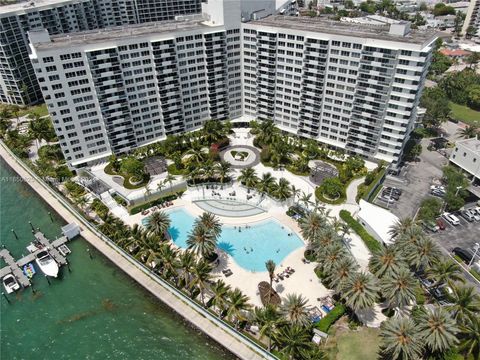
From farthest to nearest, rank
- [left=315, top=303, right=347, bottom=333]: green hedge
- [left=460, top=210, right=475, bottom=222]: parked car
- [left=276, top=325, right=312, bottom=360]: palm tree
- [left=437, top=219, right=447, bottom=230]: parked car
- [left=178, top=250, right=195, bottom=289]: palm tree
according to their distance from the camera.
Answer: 1. [left=460, top=210, right=475, bottom=222]: parked car
2. [left=437, top=219, right=447, bottom=230]: parked car
3. [left=178, top=250, right=195, bottom=289]: palm tree
4. [left=315, top=303, right=347, bottom=333]: green hedge
5. [left=276, top=325, right=312, bottom=360]: palm tree

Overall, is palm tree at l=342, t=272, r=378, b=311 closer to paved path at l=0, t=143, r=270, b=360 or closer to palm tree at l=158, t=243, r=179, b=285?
paved path at l=0, t=143, r=270, b=360

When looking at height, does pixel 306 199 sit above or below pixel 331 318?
above

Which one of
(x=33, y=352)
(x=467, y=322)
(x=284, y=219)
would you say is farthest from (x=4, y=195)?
(x=467, y=322)

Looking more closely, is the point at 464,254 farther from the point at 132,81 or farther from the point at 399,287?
the point at 132,81

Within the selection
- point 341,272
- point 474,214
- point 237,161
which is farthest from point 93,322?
point 474,214

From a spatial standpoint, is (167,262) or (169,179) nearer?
(167,262)

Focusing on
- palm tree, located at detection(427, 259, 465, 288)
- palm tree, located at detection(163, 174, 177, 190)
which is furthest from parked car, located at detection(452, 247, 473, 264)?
palm tree, located at detection(163, 174, 177, 190)
